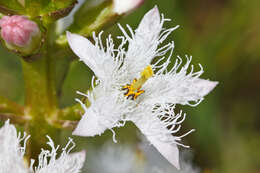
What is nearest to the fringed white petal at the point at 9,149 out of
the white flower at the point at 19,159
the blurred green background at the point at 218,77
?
the white flower at the point at 19,159

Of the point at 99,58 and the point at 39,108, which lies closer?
the point at 99,58

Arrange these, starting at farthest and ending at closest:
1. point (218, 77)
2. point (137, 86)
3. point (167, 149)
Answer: point (218, 77) < point (137, 86) < point (167, 149)

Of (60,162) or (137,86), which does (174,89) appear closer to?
(137,86)

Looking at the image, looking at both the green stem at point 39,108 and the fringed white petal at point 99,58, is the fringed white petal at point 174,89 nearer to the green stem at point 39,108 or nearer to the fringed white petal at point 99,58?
the fringed white petal at point 99,58

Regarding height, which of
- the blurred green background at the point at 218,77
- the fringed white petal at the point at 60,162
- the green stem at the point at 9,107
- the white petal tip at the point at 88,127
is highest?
the green stem at the point at 9,107

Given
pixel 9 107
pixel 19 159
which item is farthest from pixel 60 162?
pixel 9 107

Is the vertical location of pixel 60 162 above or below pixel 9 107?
below

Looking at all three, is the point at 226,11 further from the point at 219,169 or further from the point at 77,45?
the point at 77,45
